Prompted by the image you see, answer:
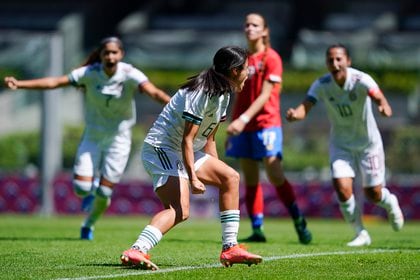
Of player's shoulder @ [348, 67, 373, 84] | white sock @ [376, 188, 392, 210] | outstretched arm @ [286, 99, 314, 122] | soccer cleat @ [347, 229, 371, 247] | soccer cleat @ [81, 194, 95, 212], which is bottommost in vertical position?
soccer cleat @ [347, 229, 371, 247]

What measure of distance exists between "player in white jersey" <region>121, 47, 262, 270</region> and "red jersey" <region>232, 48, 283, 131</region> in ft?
11.7

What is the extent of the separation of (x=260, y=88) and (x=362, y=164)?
5.11ft

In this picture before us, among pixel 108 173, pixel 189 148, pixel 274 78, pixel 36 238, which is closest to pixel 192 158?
pixel 189 148

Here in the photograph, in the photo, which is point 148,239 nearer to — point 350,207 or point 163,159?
point 163,159

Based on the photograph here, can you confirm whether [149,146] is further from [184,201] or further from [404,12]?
[404,12]

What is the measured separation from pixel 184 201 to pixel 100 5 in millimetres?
33910

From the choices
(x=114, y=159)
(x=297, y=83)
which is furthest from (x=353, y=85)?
(x=297, y=83)

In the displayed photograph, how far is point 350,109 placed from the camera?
1172cm

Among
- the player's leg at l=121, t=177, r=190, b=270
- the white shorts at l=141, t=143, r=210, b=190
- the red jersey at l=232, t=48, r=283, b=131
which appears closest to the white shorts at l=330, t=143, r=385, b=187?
the red jersey at l=232, t=48, r=283, b=131

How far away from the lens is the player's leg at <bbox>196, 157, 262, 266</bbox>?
8461 mm

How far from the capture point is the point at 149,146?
28.4ft

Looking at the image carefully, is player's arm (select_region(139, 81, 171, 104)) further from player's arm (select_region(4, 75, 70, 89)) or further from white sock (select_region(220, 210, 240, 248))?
white sock (select_region(220, 210, 240, 248))

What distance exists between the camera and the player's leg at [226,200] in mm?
8461

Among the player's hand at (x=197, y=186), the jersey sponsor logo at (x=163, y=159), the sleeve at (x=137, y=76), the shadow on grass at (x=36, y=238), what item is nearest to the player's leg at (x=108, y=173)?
the shadow on grass at (x=36, y=238)
